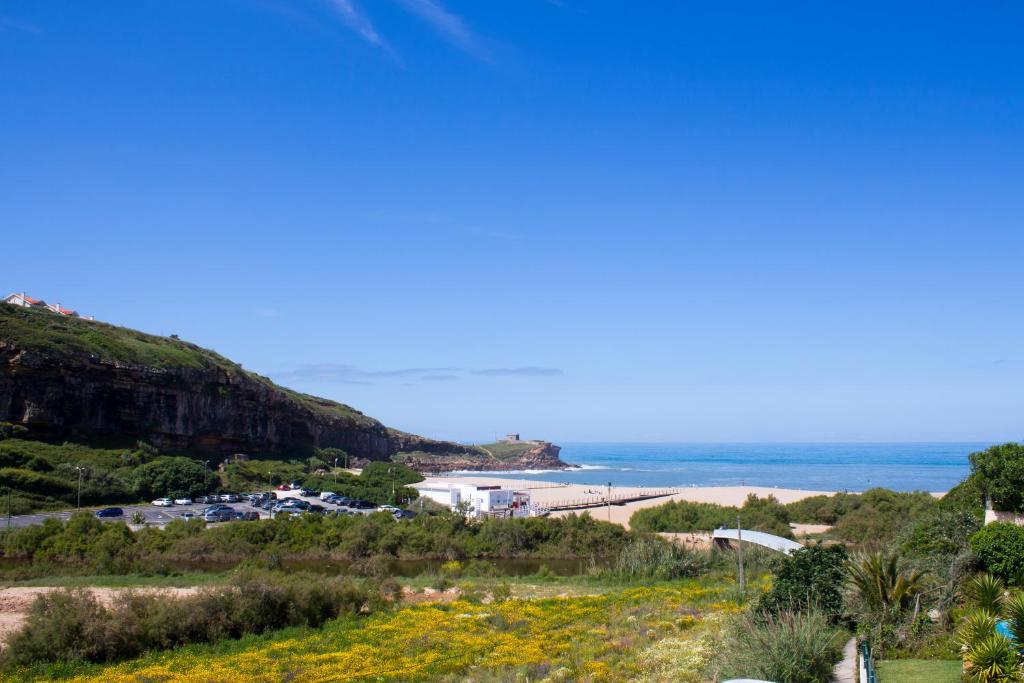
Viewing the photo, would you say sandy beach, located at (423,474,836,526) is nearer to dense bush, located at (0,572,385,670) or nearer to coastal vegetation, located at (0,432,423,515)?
coastal vegetation, located at (0,432,423,515)

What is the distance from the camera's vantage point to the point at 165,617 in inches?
724

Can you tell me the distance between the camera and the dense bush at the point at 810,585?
15.4m

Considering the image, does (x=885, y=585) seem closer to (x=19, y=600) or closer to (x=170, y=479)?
(x=19, y=600)

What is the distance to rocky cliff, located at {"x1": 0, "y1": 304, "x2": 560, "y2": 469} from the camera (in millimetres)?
65938

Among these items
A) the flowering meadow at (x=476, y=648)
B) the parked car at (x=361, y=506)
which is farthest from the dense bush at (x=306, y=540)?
the flowering meadow at (x=476, y=648)

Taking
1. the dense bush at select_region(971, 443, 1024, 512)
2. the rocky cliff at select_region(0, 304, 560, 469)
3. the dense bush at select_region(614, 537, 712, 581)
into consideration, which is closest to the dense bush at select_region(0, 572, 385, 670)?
the dense bush at select_region(614, 537, 712, 581)

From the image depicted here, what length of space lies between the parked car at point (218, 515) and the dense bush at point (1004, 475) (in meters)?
41.5

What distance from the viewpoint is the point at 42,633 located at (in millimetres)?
16812

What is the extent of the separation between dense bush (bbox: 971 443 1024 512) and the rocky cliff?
234 ft

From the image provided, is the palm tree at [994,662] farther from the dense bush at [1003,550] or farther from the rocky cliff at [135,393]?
the rocky cliff at [135,393]

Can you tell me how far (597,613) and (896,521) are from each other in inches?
1001

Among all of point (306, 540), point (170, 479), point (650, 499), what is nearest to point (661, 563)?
point (306, 540)

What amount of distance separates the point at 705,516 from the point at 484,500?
17.2 metres

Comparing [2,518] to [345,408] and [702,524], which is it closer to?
[702,524]
